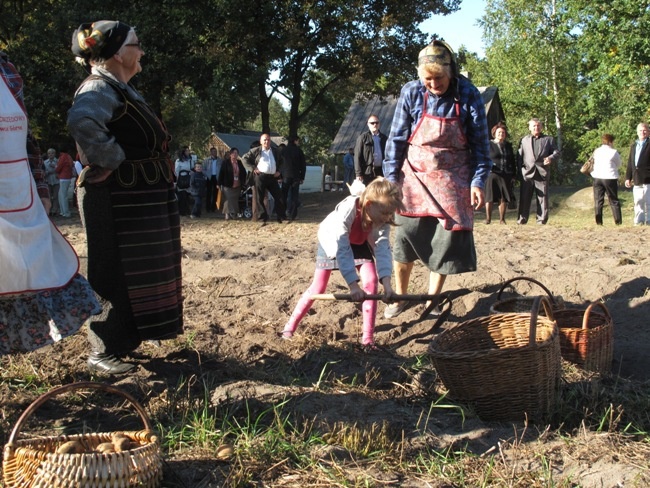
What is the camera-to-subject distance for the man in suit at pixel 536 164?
12.0m

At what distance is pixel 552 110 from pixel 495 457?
39.7 metres

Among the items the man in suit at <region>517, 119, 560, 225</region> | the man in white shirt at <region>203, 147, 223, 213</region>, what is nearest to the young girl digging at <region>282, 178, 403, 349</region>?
the man in suit at <region>517, 119, 560, 225</region>

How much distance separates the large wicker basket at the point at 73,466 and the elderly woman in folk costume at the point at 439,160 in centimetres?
301

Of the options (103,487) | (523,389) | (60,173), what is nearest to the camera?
(103,487)

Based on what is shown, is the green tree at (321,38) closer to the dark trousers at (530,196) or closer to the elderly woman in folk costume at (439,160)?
the dark trousers at (530,196)

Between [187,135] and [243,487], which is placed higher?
[187,135]

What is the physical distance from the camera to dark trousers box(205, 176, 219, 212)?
1938cm

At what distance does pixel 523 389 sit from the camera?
3375 mm

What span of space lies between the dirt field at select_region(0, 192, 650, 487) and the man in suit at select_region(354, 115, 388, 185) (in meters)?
3.64

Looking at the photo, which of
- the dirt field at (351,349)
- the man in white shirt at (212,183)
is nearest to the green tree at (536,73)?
the man in white shirt at (212,183)

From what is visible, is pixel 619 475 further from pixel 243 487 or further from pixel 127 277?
pixel 127 277

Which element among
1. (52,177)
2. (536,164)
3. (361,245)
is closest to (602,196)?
(536,164)

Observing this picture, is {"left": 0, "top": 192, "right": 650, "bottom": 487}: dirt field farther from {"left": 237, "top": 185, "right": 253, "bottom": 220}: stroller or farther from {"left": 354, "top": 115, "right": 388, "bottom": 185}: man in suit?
{"left": 237, "top": 185, "right": 253, "bottom": 220}: stroller

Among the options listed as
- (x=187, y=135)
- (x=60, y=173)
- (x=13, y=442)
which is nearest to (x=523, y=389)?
(x=13, y=442)
